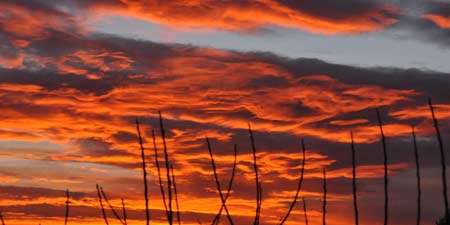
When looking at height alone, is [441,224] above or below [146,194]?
below

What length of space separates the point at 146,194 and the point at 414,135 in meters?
2.97

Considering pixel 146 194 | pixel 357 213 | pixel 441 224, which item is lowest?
pixel 441 224

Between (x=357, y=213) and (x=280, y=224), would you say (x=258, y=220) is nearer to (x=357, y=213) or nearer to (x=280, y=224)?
(x=280, y=224)

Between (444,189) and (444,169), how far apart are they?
23cm

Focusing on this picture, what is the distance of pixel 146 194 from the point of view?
262 inches

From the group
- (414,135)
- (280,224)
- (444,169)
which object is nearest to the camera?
(280,224)

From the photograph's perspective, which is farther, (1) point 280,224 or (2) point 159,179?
(2) point 159,179

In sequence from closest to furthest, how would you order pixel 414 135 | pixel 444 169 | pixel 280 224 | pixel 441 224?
pixel 280 224 < pixel 444 169 < pixel 414 135 < pixel 441 224

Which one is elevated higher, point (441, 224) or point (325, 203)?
point (325, 203)

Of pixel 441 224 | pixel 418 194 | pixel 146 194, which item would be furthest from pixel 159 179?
pixel 441 224

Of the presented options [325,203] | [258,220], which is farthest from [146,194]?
[325,203]

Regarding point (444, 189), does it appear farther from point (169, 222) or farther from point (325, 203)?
point (169, 222)

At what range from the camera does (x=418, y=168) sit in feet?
23.6

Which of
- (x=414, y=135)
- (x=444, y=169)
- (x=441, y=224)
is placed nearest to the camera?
(x=444, y=169)
